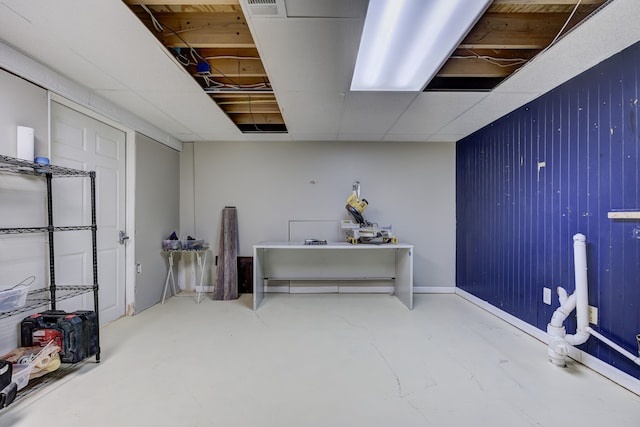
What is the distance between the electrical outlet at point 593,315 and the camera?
208cm

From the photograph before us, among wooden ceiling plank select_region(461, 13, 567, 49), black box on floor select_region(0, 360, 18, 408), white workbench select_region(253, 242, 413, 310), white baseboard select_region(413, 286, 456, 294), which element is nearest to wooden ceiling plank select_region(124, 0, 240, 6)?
wooden ceiling plank select_region(461, 13, 567, 49)

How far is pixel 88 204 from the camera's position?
2.70m

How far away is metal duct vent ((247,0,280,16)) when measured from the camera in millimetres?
1492

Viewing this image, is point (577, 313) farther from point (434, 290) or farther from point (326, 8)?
point (326, 8)

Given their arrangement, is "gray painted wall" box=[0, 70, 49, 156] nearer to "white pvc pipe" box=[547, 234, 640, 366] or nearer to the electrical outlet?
"white pvc pipe" box=[547, 234, 640, 366]

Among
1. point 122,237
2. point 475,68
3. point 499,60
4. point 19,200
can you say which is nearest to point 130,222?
point 122,237

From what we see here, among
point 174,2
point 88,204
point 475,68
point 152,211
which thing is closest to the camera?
point 174,2

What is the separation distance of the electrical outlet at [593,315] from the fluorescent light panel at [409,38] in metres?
2.15

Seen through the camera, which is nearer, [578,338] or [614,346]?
[614,346]

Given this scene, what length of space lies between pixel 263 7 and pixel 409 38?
948mm

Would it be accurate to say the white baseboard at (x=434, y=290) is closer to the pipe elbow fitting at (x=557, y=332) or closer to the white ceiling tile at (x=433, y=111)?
the pipe elbow fitting at (x=557, y=332)

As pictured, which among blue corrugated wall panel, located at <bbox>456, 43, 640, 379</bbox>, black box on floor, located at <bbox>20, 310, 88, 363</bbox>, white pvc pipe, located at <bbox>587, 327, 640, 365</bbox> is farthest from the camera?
black box on floor, located at <bbox>20, 310, 88, 363</bbox>

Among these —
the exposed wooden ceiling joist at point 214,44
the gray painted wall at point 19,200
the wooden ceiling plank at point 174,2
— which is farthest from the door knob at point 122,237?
the wooden ceiling plank at point 174,2

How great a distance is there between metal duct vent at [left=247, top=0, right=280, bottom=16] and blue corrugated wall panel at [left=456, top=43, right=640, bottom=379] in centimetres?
232
